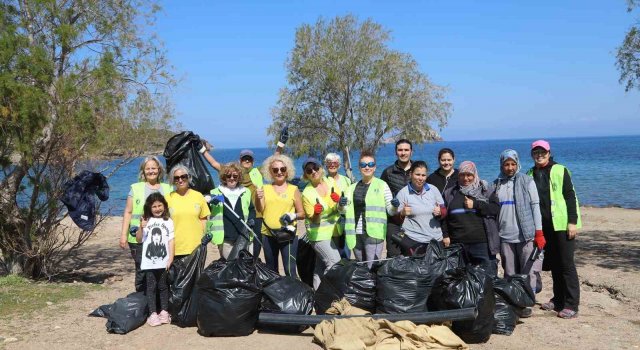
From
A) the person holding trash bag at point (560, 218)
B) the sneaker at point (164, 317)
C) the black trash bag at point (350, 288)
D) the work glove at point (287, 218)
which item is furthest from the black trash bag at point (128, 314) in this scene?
the person holding trash bag at point (560, 218)

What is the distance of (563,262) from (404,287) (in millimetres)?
1738

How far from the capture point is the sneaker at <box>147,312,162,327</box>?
5.62 m

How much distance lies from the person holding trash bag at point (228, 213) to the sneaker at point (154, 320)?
0.90 m

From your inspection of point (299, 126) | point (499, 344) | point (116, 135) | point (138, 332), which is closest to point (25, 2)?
point (116, 135)

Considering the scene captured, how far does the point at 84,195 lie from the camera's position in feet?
24.6

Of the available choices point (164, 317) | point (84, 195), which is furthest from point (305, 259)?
point (84, 195)

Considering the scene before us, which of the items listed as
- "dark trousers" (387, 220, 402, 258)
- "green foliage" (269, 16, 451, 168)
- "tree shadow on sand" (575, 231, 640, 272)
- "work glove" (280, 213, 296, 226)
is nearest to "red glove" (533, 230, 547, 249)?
"dark trousers" (387, 220, 402, 258)

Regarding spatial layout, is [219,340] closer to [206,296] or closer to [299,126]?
[206,296]

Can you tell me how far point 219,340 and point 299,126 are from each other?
1482cm

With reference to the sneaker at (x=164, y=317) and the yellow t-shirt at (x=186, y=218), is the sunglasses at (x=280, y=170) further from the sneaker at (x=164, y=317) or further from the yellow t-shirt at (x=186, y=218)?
the sneaker at (x=164, y=317)

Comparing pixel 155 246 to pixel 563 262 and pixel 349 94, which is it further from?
pixel 349 94

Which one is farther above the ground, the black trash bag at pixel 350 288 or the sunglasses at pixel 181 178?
the sunglasses at pixel 181 178

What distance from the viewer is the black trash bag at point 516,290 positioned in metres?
5.42

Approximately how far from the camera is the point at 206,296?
5.33 metres
